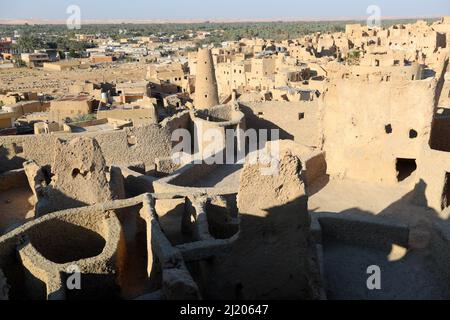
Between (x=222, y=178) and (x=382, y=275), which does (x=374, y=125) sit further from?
(x=382, y=275)

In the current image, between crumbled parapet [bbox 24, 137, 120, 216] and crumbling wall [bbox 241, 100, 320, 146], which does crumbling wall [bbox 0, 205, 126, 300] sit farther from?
crumbling wall [bbox 241, 100, 320, 146]

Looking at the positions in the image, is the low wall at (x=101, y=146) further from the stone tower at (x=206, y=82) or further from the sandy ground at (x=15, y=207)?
the stone tower at (x=206, y=82)

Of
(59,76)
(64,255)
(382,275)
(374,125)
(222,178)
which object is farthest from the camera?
(59,76)

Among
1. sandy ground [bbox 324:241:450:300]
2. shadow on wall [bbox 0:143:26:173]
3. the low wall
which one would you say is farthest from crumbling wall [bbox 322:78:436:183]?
shadow on wall [bbox 0:143:26:173]

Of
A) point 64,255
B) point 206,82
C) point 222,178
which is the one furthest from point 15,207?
point 206,82

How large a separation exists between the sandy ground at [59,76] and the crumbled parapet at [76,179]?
40017mm

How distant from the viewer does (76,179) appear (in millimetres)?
10727

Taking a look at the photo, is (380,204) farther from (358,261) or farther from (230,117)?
(230,117)

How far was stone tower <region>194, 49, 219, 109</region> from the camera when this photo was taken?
22.0 m

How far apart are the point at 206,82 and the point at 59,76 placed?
1757 inches

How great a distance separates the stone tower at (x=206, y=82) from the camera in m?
22.0

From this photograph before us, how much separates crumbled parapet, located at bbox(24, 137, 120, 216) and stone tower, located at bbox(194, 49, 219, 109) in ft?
38.8
